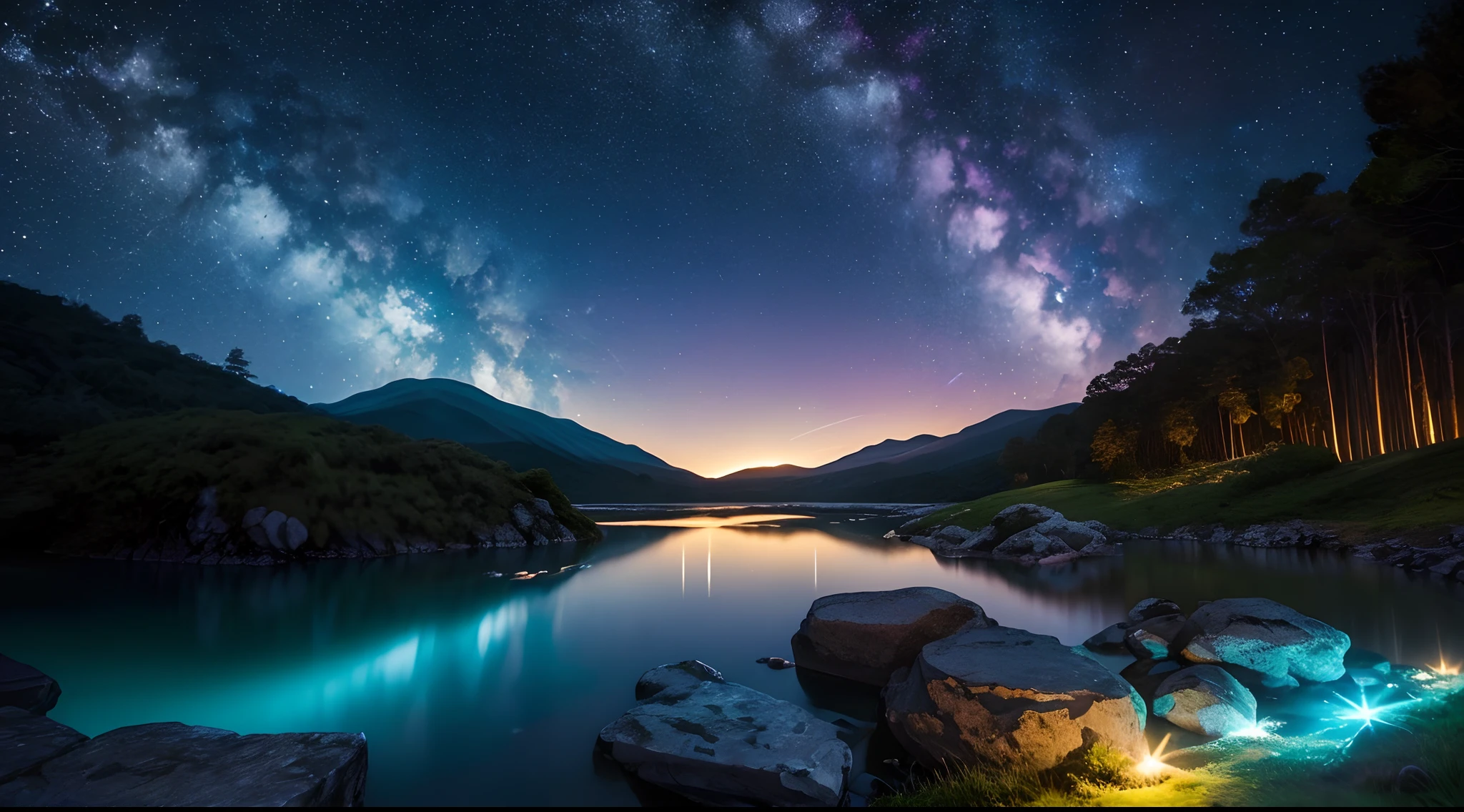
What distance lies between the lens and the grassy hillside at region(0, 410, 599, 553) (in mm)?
30938

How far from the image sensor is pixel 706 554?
120ft

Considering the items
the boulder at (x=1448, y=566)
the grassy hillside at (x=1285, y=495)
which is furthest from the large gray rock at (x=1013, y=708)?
the grassy hillside at (x=1285, y=495)

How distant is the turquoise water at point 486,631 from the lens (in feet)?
28.1

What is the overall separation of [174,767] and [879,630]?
9.78 m

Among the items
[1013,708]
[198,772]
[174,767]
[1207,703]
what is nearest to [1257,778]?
[1013,708]

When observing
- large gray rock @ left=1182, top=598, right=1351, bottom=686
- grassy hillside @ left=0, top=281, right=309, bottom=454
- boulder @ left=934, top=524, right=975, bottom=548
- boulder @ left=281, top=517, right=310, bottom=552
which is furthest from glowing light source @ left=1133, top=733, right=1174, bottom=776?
grassy hillside @ left=0, top=281, right=309, bottom=454

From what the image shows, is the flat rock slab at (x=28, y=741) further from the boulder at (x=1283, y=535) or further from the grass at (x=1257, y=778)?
the boulder at (x=1283, y=535)

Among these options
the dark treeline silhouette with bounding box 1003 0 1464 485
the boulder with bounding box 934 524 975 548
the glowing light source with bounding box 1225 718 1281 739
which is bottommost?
the boulder with bounding box 934 524 975 548

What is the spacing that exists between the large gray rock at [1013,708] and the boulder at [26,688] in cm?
1308

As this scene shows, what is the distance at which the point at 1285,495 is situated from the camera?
A: 3416cm

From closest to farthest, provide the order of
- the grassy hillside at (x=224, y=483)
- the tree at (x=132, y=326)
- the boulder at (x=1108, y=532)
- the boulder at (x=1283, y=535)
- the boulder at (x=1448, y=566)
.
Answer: the boulder at (x=1448, y=566), the boulder at (x=1283, y=535), the grassy hillside at (x=224, y=483), the boulder at (x=1108, y=532), the tree at (x=132, y=326)

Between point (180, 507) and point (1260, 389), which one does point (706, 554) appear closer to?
point (180, 507)

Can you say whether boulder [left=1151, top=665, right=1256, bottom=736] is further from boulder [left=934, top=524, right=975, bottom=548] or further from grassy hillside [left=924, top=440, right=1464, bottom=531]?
boulder [left=934, top=524, right=975, bottom=548]

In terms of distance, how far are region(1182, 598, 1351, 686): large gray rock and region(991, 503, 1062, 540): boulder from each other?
25.6 meters
